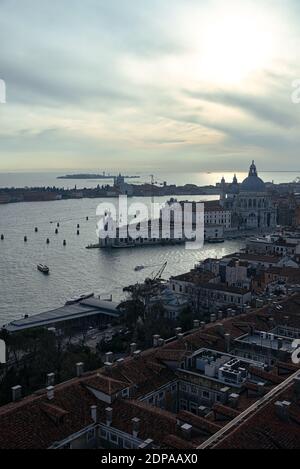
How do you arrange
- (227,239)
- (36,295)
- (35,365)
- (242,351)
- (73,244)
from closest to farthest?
(242,351)
(35,365)
(36,295)
(73,244)
(227,239)

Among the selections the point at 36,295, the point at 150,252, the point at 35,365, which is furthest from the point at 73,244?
the point at 35,365

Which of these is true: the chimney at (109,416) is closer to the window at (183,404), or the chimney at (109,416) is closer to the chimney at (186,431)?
the chimney at (186,431)

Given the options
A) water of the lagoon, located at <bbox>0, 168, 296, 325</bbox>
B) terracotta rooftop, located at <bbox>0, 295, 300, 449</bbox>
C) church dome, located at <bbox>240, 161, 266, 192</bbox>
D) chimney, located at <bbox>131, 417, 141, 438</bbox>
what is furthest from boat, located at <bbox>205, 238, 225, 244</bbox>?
chimney, located at <bbox>131, 417, 141, 438</bbox>

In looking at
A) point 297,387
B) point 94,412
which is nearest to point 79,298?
point 94,412

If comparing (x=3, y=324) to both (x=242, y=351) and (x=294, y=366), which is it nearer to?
(x=242, y=351)

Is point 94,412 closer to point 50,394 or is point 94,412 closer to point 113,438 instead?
point 113,438

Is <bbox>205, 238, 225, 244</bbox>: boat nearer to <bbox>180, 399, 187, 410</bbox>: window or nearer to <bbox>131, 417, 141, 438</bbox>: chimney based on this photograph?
<bbox>180, 399, 187, 410</bbox>: window

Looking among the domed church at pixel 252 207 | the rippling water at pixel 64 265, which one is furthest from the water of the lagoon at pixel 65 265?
the domed church at pixel 252 207
